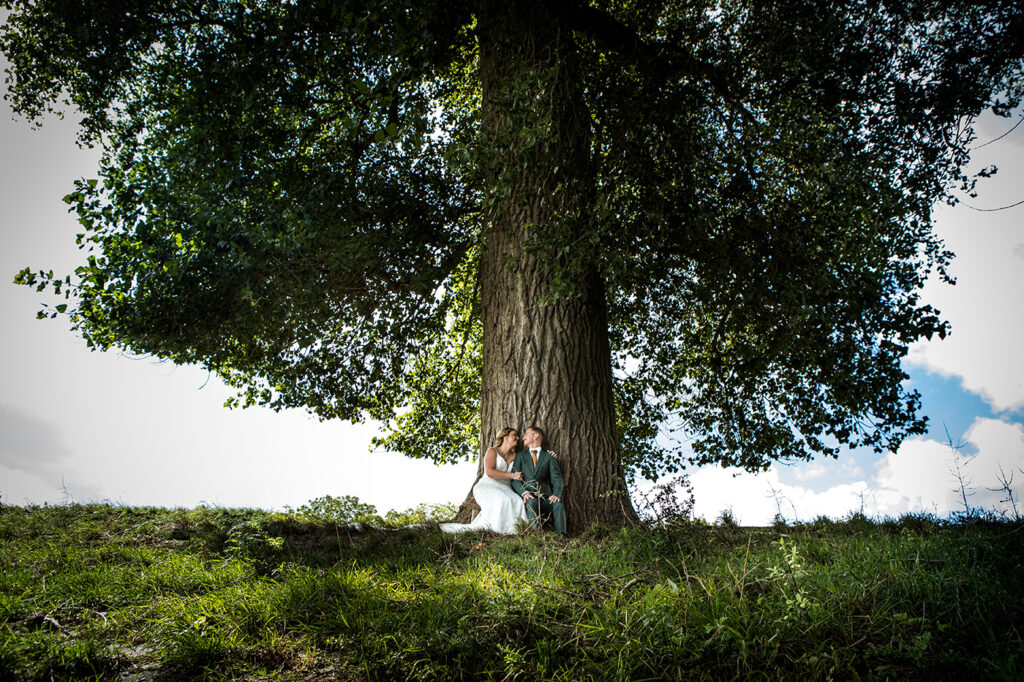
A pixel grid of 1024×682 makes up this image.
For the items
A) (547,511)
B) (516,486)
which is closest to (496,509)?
(516,486)

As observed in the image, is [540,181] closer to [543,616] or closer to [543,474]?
[543,474]

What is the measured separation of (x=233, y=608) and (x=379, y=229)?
741cm

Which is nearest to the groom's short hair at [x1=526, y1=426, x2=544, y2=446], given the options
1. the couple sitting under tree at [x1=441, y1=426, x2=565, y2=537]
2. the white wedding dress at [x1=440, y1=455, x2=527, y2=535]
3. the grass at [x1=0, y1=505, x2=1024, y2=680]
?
the couple sitting under tree at [x1=441, y1=426, x2=565, y2=537]

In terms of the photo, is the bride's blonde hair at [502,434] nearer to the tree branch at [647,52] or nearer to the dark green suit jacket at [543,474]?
the dark green suit jacket at [543,474]

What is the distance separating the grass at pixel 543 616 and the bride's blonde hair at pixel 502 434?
9.85 feet

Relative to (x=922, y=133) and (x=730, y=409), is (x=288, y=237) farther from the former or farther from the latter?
(x=922, y=133)

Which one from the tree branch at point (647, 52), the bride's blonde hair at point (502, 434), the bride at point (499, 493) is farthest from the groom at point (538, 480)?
the tree branch at point (647, 52)

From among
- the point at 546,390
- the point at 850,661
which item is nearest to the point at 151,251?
the point at 546,390

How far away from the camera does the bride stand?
28.9 feet

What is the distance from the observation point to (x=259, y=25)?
10.5 m

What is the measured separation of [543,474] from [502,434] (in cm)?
87

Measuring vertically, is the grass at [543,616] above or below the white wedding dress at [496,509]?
below

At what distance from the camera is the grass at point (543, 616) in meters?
3.75

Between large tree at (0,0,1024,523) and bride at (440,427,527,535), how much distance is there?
426 mm
